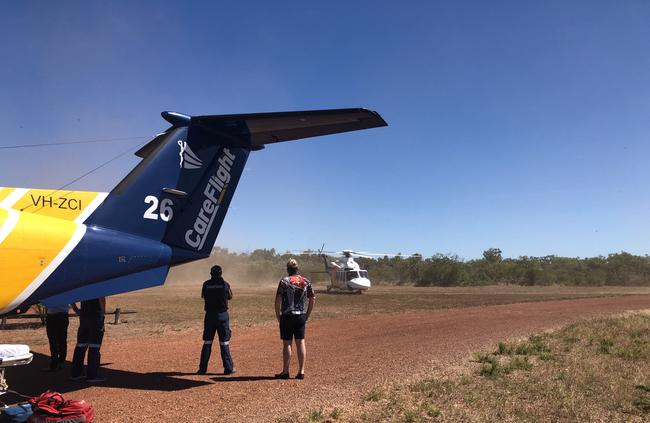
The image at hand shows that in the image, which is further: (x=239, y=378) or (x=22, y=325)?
(x=22, y=325)

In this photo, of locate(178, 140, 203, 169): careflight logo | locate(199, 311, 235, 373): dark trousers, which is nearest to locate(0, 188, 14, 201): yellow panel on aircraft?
locate(178, 140, 203, 169): careflight logo

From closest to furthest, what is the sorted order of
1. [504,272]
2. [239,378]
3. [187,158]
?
1. [239,378]
2. [187,158]
3. [504,272]

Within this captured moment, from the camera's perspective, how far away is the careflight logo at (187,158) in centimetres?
821

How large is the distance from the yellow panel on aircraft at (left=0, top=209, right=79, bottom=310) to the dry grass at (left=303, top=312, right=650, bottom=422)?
448cm

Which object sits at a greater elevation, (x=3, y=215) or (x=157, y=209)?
(x=157, y=209)

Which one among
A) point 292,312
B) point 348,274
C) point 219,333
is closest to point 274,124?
point 292,312

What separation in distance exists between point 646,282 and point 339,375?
291 feet

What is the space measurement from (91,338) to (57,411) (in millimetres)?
3287

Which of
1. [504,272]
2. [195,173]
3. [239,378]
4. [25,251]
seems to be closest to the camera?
[25,251]

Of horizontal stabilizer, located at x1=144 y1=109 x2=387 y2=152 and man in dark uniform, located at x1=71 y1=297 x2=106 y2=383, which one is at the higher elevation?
horizontal stabilizer, located at x1=144 y1=109 x2=387 y2=152

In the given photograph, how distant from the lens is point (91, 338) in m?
8.00

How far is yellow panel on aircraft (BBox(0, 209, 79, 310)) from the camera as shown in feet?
20.3

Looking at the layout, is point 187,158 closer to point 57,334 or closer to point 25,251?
point 25,251

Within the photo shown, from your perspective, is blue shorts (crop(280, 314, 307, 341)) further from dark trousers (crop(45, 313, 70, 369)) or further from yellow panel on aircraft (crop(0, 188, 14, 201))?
yellow panel on aircraft (crop(0, 188, 14, 201))
